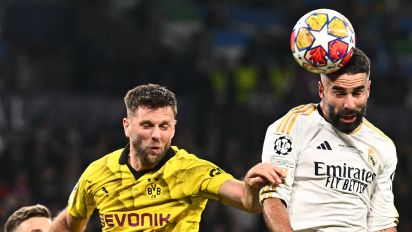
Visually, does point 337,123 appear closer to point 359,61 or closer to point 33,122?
point 359,61

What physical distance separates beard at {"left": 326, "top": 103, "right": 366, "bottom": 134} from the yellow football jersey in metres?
0.75

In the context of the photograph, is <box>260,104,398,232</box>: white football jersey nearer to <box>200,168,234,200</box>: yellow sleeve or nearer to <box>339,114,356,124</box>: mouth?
<box>339,114,356,124</box>: mouth

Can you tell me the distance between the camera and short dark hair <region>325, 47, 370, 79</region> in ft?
19.0

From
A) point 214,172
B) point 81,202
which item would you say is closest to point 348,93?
point 214,172

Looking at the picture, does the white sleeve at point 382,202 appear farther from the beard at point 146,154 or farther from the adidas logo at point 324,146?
the beard at point 146,154

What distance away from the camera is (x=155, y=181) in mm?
6137

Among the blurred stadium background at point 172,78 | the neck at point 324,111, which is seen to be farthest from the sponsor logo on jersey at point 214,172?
the blurred stadium background at point 172,78

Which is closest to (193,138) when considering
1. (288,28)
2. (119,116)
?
(119,116)

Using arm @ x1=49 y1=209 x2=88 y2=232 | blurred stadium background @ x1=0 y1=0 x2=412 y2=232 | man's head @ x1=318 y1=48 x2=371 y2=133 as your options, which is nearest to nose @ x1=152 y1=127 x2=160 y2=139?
arm @ x1=49 y1=209 x2=88 y2=232

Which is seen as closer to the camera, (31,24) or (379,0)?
(31,24)

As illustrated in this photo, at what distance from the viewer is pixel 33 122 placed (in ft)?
46.2

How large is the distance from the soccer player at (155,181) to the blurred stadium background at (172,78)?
589 cm

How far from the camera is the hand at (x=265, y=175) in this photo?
522cm

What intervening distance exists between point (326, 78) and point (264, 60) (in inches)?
407
